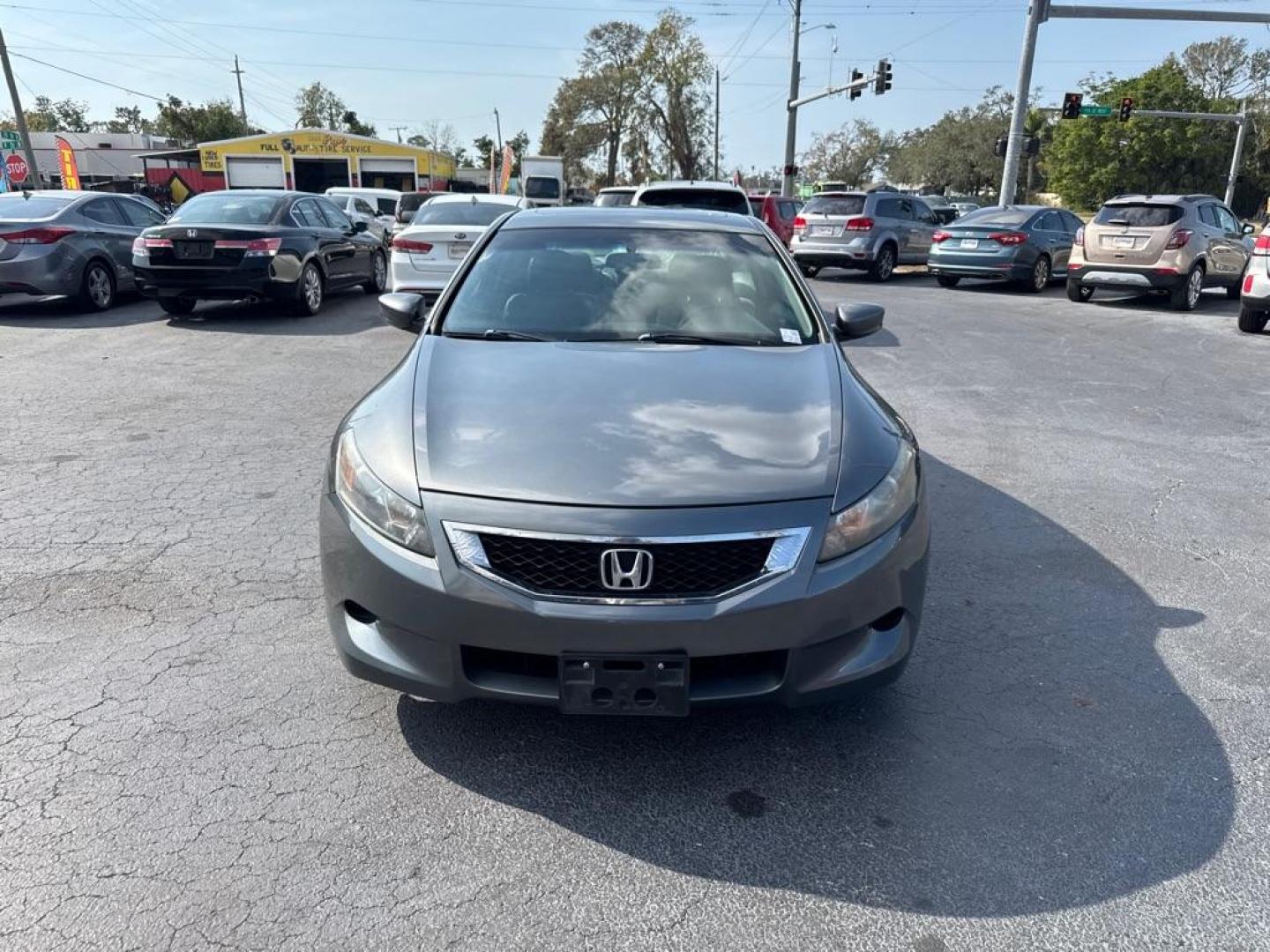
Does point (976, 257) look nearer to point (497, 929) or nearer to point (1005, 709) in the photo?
point (1005, 709)

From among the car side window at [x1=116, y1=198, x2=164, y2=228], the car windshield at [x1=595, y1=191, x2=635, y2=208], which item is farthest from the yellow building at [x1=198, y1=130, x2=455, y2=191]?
the car side window at [x1=116, y1=198, x2=164, y2=228]

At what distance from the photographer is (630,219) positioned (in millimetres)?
4477

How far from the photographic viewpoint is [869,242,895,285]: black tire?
1775 cm

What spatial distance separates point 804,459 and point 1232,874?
1.56m

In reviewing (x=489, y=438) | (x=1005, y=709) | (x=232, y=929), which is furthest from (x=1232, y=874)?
(x=232, y=929)

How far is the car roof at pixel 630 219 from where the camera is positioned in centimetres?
443

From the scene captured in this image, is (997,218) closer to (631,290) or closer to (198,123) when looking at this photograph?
(631,290)

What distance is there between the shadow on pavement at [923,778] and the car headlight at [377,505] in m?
0.75

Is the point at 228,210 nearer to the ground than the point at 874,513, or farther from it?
farther from it

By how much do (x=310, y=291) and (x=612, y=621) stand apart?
33.3 feet

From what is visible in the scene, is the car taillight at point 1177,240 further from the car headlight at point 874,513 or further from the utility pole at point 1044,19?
the car headlight at point 874,513

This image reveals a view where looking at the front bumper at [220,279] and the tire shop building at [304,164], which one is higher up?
the tire shop building at [304,164]

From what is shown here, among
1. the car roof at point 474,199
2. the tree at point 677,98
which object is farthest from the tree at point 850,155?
the car roof at point 474,199

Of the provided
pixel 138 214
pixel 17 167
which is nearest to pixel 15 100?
pixel 17 167
